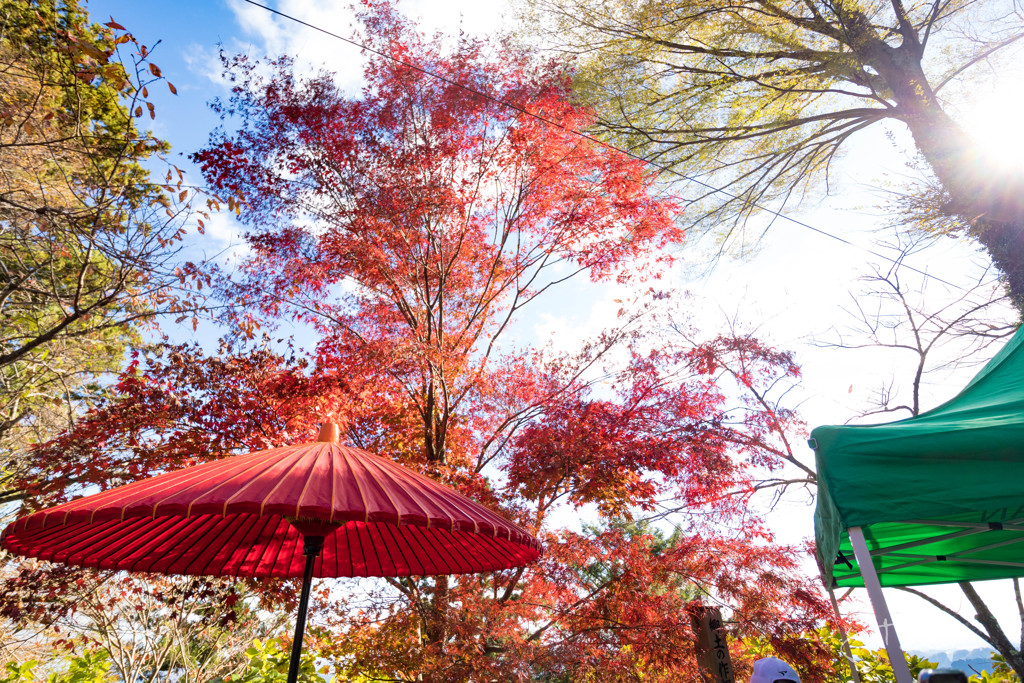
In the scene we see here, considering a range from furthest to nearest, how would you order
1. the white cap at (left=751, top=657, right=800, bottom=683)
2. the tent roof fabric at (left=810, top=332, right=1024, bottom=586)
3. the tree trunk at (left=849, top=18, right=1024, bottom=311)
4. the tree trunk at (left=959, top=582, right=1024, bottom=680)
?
the tree trunk at (left=849, top=18, right=1024, bottom=311), the tree trunk at (left=959, top=582, right=1024, bottom=680), the white cap at (left=751, top=657, right=800, bottom=683), the tent roof fabric at (left=810, top=332, right=1024, bottom=586)

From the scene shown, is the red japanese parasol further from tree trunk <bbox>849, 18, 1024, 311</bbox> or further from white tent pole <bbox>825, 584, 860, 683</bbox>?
tree trunk <bbox>849, 18, 1024, 311</bbox>

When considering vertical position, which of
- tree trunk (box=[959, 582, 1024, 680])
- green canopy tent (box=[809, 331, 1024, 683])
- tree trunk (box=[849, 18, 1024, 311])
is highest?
tree trunk (box=[849, 18, 1024, 311])

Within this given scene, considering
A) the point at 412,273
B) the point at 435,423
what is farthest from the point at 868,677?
the point at 412,273

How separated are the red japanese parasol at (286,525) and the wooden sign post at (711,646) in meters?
2.67

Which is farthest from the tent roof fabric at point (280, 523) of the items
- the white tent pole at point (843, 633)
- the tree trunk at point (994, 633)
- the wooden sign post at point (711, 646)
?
the tree trunk at point (994, 633)

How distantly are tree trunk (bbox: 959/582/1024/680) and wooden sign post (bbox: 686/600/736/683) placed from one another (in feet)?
11.3

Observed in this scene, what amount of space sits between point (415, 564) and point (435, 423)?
11.7ft

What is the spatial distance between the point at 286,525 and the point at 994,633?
7.42 meters

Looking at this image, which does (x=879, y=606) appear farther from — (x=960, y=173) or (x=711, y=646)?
(x=960, y=173)

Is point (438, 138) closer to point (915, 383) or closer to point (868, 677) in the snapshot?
point (915, 383)

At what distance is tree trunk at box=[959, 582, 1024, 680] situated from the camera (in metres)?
5.64

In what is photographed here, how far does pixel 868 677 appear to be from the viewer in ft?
20.4

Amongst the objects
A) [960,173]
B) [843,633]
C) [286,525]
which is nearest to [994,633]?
[843,633]

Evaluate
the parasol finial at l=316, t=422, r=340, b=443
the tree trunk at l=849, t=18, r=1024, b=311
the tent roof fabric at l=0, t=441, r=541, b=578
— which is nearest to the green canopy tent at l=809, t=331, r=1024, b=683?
the tent roof fabric at l=0, t=441, r=541, b=578
